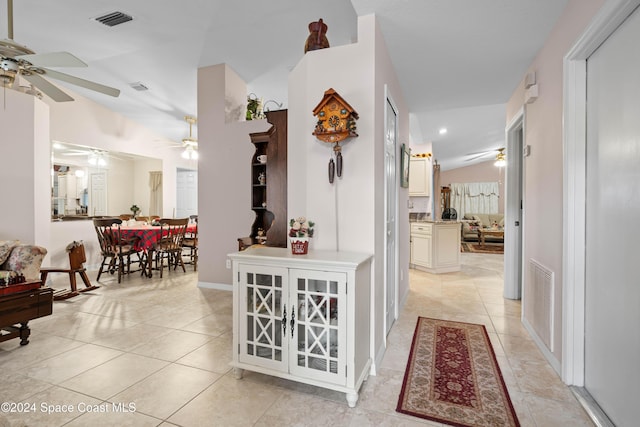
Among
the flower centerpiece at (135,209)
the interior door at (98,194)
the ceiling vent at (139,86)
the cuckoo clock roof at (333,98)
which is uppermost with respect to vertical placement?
the ceiling vent at (139,86)

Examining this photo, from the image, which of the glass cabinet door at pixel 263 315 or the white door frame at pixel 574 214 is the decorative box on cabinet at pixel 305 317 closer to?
the glass cabinet door at pixel 263 315

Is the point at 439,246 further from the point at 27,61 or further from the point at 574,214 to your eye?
the point at 27,61

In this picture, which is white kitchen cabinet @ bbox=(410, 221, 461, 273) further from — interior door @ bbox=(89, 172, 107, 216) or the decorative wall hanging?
interior door @ bbox=(89, 172, 107, 216)

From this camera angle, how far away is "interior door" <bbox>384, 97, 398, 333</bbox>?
262cm

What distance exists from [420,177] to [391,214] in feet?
11.8

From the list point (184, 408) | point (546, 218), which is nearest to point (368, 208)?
point (546, 218)

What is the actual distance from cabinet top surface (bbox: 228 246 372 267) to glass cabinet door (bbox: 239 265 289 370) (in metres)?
0.07

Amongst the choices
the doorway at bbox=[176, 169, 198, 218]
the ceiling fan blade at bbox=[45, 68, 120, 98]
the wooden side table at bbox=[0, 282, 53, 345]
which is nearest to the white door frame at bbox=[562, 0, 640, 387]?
the ceiling fan blade at bbox=[45, 68, 120, 98]

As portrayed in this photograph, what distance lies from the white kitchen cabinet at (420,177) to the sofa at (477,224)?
3672mm

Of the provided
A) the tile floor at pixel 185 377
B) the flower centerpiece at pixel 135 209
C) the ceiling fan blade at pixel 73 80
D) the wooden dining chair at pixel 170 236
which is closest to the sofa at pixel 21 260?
Answer: the tile floor at pixel 185 377

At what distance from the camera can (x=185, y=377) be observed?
211 centimetres

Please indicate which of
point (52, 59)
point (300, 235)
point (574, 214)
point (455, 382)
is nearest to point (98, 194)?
point (52, 59)

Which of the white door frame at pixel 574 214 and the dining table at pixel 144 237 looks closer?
the white door frame at pixel 574 214

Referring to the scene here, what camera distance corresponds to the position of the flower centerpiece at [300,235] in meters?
2.05
